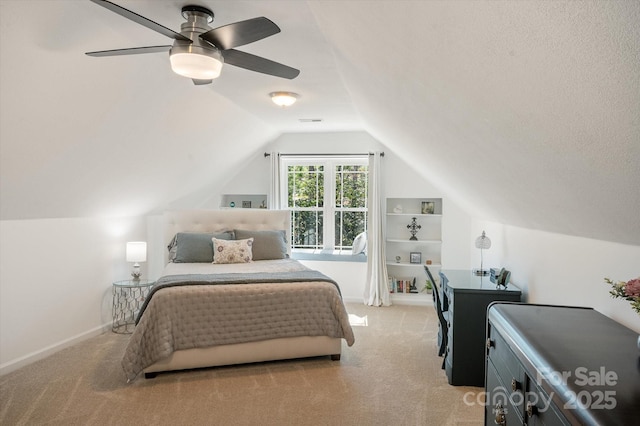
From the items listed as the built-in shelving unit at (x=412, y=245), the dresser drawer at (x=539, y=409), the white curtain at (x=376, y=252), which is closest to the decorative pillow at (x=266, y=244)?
the white curtain at (x=376, y=252)

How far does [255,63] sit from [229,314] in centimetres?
200

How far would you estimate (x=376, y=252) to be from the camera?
19.2ft

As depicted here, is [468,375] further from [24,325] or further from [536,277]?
[24,325]

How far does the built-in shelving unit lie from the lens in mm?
5957

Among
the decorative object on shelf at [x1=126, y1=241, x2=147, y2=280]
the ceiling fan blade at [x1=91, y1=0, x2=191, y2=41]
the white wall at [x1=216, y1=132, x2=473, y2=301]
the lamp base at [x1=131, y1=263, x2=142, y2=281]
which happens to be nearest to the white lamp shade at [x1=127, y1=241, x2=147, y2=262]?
the decorative object on shelf at [x1=126, y1=241, x2=147, y2=280]

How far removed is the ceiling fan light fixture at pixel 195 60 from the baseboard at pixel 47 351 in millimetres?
2855

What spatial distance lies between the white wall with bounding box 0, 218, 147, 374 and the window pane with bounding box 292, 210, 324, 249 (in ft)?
8.30

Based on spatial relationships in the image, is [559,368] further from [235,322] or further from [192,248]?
[192,248]

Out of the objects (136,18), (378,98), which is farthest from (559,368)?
(136,18)

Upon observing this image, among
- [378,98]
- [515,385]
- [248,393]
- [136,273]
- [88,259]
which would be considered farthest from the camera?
[136,273]

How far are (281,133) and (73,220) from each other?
3.16m

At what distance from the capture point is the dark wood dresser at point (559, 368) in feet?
3.73

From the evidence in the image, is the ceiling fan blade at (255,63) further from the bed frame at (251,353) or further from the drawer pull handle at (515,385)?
the bed frame at (251,353)

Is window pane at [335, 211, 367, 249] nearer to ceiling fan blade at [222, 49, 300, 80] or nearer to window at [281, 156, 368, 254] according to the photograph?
window at [281, 156, 368, 254]
